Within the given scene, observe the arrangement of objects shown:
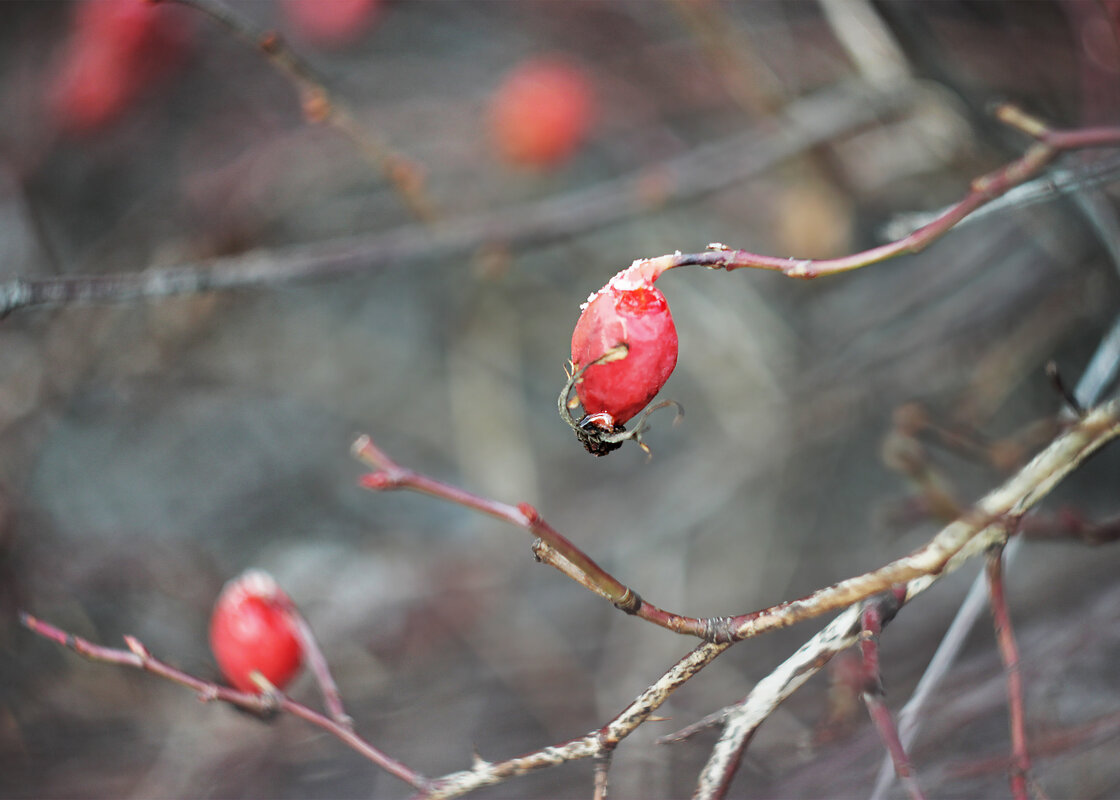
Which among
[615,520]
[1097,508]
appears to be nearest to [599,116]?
[615,520]

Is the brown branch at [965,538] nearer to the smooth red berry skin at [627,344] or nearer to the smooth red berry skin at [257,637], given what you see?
the smooth red berry skin at [627,344]

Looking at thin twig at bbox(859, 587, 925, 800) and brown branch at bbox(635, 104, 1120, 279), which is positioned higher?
brown branch at bbox(635, 104, 1120, 279)

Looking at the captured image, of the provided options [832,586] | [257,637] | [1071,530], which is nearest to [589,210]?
[257,637]

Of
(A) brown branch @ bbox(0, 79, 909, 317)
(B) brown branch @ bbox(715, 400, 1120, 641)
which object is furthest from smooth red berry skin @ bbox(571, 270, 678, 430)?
(A) brown branch @ bbox(0, 79, 909, 317)

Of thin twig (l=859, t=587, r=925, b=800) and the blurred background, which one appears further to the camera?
the blurred background

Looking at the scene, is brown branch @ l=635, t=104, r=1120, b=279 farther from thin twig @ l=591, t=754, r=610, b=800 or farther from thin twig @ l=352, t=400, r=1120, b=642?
thin twig @ l=591, t=754, r=610, b=800

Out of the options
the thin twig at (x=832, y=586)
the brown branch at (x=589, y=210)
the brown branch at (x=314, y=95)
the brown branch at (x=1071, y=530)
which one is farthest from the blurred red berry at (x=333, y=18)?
the brown branch at (x=1071, y=530)
